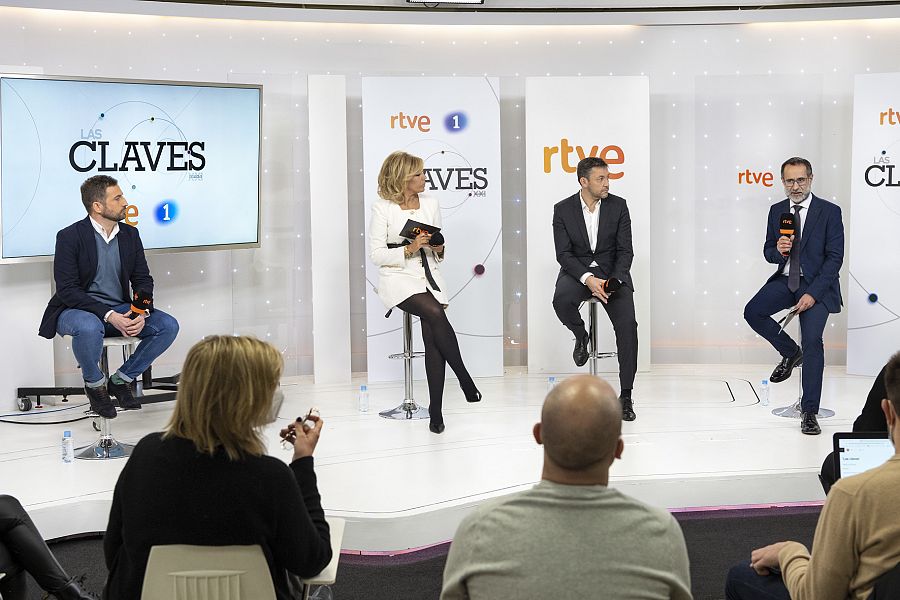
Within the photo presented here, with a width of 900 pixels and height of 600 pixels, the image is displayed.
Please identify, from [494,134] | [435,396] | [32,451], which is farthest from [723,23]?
[32,451]

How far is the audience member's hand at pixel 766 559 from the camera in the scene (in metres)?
2.58

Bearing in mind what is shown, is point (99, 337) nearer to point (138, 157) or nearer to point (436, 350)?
point (138, 157)

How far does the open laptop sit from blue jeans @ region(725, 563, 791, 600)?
1.17 ft

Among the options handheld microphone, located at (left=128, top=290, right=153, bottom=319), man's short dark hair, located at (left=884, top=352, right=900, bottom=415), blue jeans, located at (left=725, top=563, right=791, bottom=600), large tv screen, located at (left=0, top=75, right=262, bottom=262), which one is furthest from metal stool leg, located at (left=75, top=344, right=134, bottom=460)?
man's short dark hair, located at (left=884, top=352, right=900, bottom=415)

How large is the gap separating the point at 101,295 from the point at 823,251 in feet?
12.9

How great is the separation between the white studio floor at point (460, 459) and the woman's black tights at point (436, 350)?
0.20 m

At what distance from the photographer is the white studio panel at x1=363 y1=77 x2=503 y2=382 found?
22.0 feet

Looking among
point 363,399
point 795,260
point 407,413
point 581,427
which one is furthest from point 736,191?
point 581,427

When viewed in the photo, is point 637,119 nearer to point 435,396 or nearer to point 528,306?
point 528,306

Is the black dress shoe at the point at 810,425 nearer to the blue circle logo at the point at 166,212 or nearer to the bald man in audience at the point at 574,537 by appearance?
the bald man in audience at the point at 574,537

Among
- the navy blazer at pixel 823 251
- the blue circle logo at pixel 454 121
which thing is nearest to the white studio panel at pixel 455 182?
Result: the blue circle logo at pixel 454 121

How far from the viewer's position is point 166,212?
20.5 ft

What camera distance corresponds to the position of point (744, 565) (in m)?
2.75

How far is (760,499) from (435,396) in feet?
5.82
